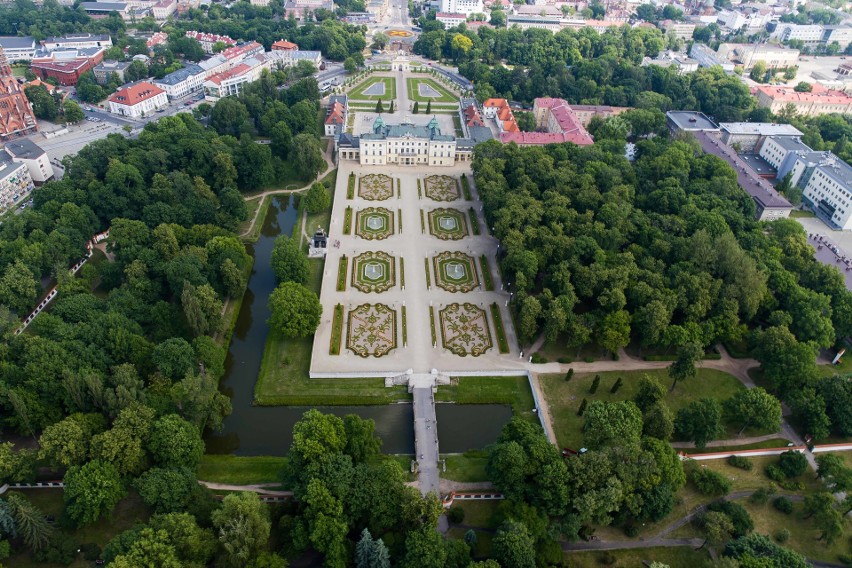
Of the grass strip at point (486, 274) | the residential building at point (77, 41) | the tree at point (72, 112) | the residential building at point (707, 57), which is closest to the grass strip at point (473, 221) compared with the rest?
the grass strip at point (486, 274)

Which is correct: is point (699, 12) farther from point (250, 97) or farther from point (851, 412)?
point (851, 412)

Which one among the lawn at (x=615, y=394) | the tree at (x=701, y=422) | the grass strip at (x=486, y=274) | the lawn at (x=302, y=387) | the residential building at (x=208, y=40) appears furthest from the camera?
the residential building at (x=208, y=40)

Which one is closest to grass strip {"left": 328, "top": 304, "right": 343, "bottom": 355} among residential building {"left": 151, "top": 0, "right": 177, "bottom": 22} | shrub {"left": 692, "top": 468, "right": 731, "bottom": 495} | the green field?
shrub {"left": 692, "top": 468, "right": 731, "bottom": 495}

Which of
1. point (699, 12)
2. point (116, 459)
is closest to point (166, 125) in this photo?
point (116, 459)

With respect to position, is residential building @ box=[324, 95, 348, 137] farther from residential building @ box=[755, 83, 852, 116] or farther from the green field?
residential building @ box=[755, 83, 852, 116]

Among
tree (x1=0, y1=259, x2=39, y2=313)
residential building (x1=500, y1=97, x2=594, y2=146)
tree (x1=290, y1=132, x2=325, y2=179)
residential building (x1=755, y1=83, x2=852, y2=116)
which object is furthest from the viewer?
residential building (x1=755, y1=83, x2=852, y2=116)

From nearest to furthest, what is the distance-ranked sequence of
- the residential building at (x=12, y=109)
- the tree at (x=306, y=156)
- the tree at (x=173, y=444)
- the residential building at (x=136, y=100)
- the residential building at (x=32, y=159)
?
the tree at (x=173, y=444), the residential building at (x=32, y=159), the tree at (x=306, y=156), the residential building at (x=12, y=109), the residential building at (x=136, y=100)

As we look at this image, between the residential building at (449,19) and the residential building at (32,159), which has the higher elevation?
the residential building at (449,19)

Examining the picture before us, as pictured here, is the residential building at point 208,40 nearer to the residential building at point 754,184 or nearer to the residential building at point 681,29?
the residential building at point 754,184
